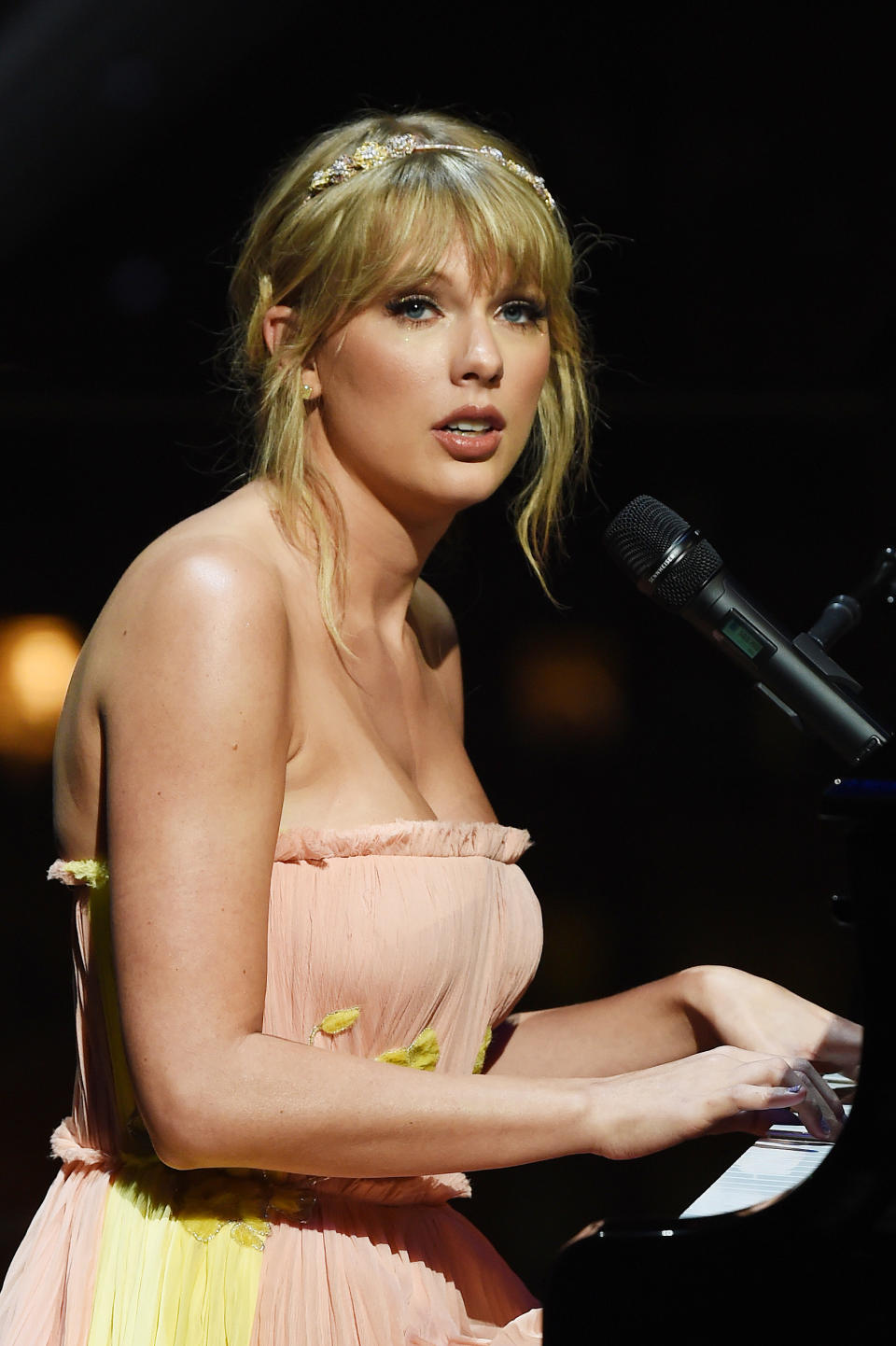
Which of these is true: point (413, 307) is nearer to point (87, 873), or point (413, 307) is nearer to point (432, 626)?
point (432, 626)

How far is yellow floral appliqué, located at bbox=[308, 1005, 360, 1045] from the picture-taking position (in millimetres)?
1308

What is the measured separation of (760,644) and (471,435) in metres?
0.38

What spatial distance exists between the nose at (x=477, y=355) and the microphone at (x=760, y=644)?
24 centimetres

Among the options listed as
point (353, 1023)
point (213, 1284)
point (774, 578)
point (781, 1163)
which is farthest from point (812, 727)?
point (774, 578)

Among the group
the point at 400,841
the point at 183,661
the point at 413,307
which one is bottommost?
the point at 400,841

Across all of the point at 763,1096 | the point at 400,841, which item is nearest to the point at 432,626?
the point at 400,841

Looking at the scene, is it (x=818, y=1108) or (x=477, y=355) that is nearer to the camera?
(x=818, y=1108)

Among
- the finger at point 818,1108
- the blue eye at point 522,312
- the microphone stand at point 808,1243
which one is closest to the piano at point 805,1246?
the microphone stand at point 808,1243

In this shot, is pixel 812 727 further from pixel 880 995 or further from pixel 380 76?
pixel 380 76

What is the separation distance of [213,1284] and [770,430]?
1.95 m

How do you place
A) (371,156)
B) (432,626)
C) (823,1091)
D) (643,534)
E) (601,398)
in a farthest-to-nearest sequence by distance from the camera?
1. (601,398)
2. (432,626)
3. (371,156)
4. (643,534)
5. (823,1091)

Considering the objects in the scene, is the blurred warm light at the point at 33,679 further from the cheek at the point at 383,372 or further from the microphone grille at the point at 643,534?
the microphone grille at the point at 643,534

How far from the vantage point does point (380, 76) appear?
2.35 metres

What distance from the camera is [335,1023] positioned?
1.31m
